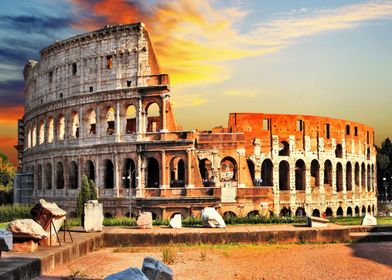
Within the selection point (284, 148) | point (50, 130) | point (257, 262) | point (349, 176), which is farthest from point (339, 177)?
point (257, 262)

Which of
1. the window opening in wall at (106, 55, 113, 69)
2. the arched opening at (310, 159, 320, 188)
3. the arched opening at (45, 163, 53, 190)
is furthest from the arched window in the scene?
the arched opening at (310, 159, 320, 188)

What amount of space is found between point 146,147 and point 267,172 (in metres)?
11.6

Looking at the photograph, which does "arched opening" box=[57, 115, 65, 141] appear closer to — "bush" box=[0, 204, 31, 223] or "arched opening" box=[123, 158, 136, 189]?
"arched opening" box=[123, 158, 136, 189]

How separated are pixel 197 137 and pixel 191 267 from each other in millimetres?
23466

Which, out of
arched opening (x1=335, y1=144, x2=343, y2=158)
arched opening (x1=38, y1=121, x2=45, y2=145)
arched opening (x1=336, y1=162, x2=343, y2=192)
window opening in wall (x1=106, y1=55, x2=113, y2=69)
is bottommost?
arched opening (x1=336, y1=162, x2=343, y2=192)

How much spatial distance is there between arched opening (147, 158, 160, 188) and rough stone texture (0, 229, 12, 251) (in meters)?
26.0

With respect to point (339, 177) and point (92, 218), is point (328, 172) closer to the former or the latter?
point (339, 177)

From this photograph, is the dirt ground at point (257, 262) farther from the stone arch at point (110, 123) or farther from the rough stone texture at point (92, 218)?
the stone arch at point (110, 123)

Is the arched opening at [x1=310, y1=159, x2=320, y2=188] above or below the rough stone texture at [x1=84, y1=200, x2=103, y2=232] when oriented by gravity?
above

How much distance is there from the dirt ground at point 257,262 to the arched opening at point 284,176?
2541 centimetres

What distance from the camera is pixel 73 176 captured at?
39375mm

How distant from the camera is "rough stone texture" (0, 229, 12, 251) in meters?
10.6

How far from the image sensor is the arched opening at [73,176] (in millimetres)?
38994

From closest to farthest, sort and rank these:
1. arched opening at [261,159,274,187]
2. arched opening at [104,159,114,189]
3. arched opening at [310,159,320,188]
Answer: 1. arched opening at [104,159,114,189]
2. arched opening at [261,159,274,187]
3. arched opening at [310,159,320,188]
